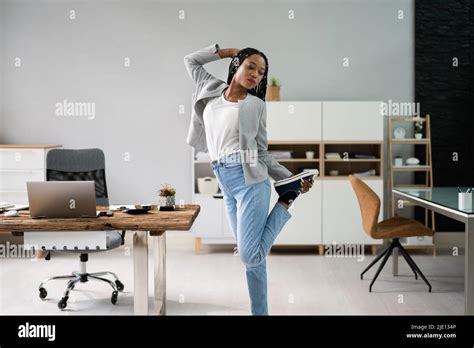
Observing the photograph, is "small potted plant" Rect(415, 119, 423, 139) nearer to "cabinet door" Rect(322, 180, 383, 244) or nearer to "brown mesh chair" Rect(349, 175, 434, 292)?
"cabinet door" Rect(322, 180, 383, 244)

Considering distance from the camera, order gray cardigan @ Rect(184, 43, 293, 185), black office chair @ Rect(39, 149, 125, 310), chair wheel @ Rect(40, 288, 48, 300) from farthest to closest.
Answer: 1. black office chair @ Rect(39, 149, 125, 310)
2. chair wheel @ Rect(40, 288, 48, 300)
3. gray cardigan @ Rect(184, 43, 293, 185)

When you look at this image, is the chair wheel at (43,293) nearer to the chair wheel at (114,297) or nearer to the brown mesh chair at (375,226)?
the chair wheel at (114,297)

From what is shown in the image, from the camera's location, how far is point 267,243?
2910 millimetres

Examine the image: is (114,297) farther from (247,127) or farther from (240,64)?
(240,64)

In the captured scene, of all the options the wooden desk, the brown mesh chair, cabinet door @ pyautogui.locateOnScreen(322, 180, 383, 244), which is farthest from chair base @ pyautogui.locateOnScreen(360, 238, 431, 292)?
the wooden desk

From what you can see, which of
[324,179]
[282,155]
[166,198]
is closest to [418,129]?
[324,179]

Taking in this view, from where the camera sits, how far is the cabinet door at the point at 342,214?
6.22 meters

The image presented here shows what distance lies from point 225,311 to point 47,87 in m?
4.03

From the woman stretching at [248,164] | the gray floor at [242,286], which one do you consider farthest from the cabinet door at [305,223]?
the woman stretching at [248,164]

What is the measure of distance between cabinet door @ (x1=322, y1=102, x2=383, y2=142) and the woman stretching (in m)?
3.31

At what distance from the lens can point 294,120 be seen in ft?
20.5

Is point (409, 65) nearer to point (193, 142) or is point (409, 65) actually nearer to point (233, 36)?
point (233, 36)

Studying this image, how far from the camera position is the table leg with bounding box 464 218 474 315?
335cm
